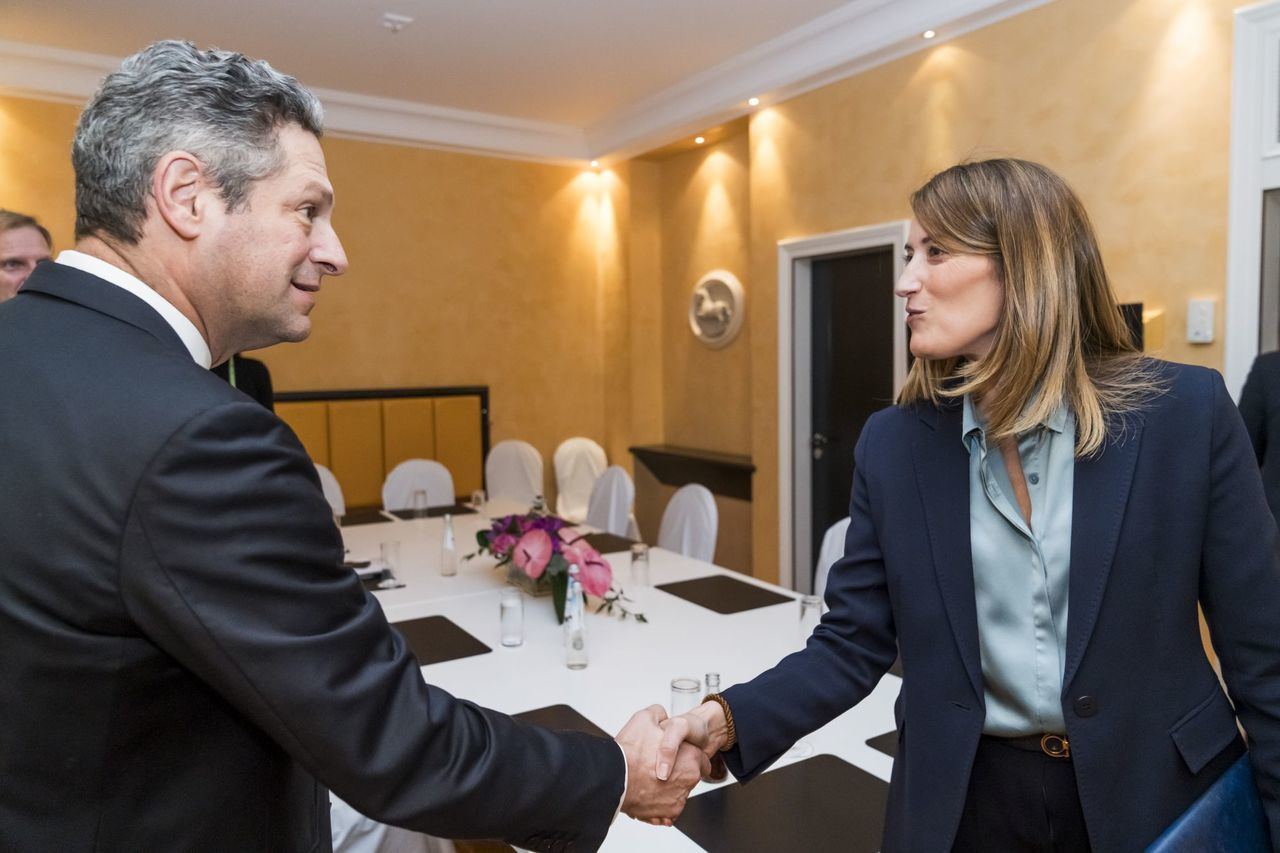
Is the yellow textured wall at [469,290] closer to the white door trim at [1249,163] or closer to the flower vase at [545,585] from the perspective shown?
the flower vase at [545,585]

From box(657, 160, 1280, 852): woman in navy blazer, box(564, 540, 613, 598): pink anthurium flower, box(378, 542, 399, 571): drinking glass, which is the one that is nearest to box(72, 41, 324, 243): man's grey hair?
box(657, 160, 1280, 852): woman in navy blazer

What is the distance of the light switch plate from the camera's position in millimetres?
3424

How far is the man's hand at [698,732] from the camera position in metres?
1.48

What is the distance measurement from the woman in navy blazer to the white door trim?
247 centimetres

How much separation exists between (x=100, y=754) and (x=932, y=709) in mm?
1023

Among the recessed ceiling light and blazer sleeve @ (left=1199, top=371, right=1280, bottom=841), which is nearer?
blazer sleeve @ (left=1199, top=371, right=1280, bottom=841)

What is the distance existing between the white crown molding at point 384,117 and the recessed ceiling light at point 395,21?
4.33ft

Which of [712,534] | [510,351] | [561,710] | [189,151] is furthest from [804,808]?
[510,351]

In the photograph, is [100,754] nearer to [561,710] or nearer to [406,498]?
[561,710]

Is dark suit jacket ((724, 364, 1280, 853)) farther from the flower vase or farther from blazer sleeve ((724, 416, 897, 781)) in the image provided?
the flower vase

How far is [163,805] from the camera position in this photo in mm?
967

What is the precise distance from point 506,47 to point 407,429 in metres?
2.63

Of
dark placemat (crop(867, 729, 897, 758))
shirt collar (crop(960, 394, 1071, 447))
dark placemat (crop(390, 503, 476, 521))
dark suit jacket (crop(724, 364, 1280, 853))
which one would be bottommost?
dark placemat (crop(867, 729, 897, 758))

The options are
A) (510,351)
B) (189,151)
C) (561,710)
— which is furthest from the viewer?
(510,351)
